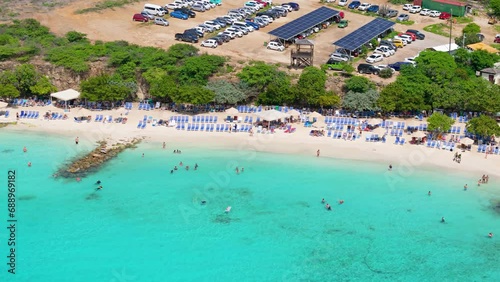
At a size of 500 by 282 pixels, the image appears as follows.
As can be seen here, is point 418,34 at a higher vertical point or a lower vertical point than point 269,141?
higher

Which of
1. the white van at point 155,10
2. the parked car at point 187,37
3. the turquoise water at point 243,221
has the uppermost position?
the white van at point 155,10

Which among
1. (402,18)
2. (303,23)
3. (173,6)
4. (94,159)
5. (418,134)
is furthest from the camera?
(173,6)

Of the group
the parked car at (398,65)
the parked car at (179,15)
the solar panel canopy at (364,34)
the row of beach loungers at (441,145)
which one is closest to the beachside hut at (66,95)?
the parked car at (179,15)

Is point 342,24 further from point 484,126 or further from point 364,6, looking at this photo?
point 484,126

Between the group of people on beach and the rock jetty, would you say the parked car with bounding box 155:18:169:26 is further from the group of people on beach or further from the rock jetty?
the group of people on beach

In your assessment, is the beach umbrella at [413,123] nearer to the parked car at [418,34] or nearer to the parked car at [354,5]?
the parked car at [418,34]

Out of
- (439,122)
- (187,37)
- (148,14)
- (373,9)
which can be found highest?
(373,9)

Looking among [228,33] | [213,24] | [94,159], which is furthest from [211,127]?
[213,24]

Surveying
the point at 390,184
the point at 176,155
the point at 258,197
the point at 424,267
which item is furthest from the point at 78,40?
the point at 424,267
